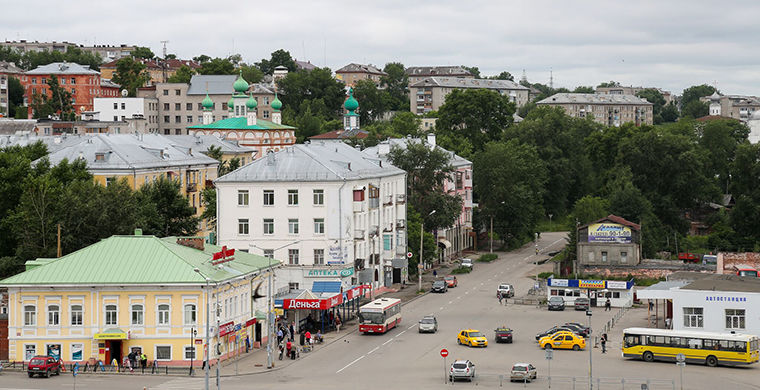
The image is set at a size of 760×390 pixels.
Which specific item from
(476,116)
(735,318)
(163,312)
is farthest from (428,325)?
(476,116)

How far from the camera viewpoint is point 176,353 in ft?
198

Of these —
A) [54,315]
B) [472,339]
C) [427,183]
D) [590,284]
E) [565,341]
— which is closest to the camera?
[54,315]

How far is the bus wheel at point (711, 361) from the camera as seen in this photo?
199ft

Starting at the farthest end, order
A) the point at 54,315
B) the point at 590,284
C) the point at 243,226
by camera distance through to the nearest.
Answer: the point at 590,284 < the point at 243,226 < the point at 54,315

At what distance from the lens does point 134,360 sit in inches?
2329

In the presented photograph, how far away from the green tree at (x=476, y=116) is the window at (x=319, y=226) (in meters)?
85.3

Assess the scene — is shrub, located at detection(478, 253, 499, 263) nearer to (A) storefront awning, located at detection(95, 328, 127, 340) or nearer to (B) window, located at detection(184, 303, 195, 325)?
(B) window, located at detection(184, 303, 195, 325)

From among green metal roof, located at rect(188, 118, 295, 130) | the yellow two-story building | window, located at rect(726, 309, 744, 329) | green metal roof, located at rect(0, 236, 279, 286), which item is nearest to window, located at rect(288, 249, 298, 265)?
green metal roof, located at rect(0, 236, 279, 286)

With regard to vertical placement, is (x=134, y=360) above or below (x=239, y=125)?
below

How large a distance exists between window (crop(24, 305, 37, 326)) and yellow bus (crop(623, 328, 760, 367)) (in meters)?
31.0

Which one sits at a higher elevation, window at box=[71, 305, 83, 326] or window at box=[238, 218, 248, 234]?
window at box=[238, 218, 248, 234]

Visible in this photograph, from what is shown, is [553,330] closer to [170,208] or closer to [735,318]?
[735,318]

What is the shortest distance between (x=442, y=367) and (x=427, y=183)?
171ft

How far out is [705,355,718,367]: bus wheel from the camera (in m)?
60.7
